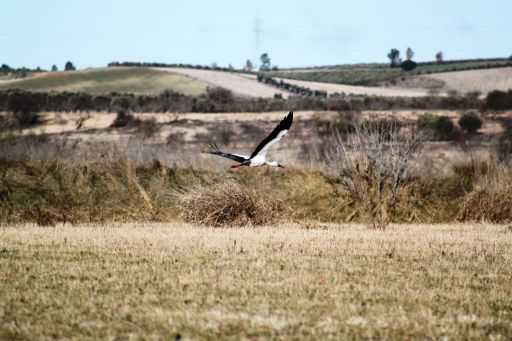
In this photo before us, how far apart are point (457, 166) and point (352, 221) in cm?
518

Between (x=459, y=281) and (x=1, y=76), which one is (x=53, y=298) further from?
(x=1, y=76)

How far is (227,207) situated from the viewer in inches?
622

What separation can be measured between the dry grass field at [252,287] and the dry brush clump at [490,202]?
4606 millimetres

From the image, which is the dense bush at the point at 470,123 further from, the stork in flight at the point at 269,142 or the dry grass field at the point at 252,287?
the dry grass field at the point at 252,287

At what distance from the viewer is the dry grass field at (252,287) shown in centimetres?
616

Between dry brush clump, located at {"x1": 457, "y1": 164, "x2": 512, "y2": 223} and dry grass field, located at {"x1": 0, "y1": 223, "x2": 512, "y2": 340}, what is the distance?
4.61m

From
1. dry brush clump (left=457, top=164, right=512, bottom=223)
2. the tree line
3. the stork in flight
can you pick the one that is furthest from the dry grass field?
the tree line

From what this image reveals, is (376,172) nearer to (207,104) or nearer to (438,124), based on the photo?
(438,124)

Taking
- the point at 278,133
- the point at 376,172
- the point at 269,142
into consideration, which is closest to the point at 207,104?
the point at 376,172

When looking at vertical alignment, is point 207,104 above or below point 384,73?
below

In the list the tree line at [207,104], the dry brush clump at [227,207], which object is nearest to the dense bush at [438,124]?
the tree line at [207,104]

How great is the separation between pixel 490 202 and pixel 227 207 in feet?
21.5

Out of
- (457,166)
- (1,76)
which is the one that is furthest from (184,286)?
(1,76)

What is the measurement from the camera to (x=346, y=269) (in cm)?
911
